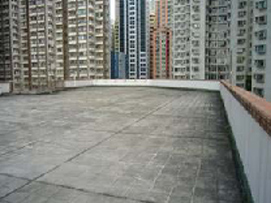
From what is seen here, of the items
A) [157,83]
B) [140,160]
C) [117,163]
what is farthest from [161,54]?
[117,163]

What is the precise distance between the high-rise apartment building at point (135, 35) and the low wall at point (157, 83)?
394ft

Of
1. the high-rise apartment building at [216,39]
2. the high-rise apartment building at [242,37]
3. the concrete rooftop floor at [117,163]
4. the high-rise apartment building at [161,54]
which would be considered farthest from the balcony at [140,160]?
the high-rise apartment building at [161,54]

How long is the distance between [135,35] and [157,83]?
135855 mm

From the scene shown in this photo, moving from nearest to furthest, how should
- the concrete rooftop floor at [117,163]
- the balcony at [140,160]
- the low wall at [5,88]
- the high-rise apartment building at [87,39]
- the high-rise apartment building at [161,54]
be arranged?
the balcony at [140,160] < the concrete rooftop floor at [117,163] < the low wall at [5,88] < the high-rise apartment building at [87,39] < the high-rise apartment building at [161,54]

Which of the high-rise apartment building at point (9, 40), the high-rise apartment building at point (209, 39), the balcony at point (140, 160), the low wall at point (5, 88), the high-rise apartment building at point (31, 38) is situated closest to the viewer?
the balcony at point (140, 160)

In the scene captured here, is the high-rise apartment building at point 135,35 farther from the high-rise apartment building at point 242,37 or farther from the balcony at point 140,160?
the balcony at point 140,160

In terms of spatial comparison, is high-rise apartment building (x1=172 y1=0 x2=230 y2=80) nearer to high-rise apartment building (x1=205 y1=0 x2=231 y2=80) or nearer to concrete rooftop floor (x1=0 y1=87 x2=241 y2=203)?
high-rise apartment building (x1=205 y1=0 x2=231 y2=80)

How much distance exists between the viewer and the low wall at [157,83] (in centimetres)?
2849

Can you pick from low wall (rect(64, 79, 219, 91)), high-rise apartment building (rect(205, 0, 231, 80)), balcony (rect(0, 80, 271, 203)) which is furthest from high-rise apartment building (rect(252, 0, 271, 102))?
balcony (rect(0, 80, 271, 203))

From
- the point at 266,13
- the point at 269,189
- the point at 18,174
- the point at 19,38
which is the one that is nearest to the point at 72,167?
the point at 18,174

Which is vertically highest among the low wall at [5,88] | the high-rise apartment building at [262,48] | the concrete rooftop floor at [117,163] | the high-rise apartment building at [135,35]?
the high-rise apartment building at [135,35]

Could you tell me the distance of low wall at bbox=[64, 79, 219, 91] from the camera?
28.5 m

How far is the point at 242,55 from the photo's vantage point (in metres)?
62.4

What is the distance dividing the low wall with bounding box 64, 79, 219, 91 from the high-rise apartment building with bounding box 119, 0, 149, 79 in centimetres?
12002
